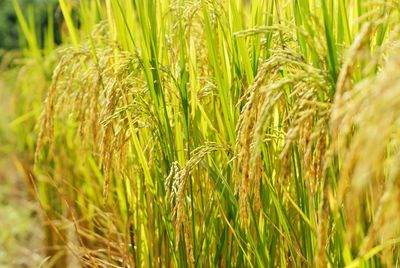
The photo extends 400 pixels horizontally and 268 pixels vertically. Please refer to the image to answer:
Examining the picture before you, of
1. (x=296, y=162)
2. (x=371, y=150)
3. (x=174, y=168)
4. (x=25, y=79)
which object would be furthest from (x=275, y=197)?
(x=25, y=79)

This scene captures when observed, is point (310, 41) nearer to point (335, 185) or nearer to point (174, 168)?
point (335, 185)

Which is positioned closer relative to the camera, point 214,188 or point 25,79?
point 214,188

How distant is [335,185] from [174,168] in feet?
1.68

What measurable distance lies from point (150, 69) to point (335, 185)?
2.10ft

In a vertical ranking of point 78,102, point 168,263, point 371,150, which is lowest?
point 168,263

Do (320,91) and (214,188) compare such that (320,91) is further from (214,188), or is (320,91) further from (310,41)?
(214,188)

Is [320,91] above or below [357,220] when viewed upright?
above

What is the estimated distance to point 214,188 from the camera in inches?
73.0

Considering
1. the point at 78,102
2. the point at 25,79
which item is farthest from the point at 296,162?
the point at 25,79

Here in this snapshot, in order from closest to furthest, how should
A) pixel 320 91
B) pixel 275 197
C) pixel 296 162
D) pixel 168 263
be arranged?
pixel 320 91, pixel 275 197, pixel 296 162, pixel 168 263

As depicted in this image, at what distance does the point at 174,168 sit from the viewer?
1852 millimetres

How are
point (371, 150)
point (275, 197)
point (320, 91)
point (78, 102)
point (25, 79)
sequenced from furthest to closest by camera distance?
point (25, 79) < point (78, 102) < point (275, 197) < point (320, 91) < point (371, 150)

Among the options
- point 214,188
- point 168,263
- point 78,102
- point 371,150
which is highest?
point 371,150

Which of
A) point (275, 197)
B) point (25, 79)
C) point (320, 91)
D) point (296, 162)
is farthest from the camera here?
point (25, 79)
